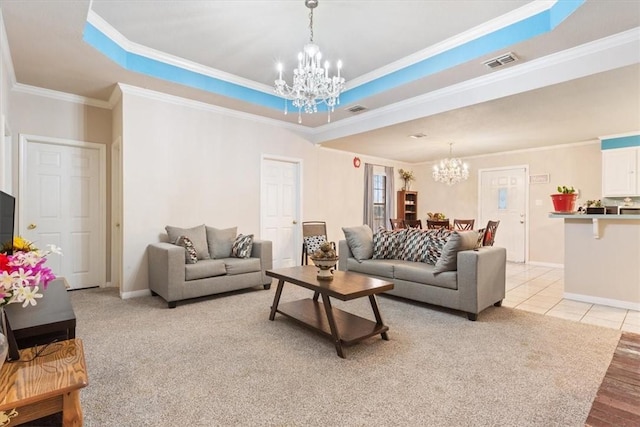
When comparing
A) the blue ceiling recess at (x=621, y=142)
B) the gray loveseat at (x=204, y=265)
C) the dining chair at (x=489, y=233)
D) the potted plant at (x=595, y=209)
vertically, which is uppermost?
the blue ceiling recess at (x=621, y=142)

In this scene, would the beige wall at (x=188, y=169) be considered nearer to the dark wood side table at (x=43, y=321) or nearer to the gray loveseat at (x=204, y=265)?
the gray loveseat at (x=204, y=265)

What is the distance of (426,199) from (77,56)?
24.4 ft

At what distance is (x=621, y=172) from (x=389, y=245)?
14.4 feet

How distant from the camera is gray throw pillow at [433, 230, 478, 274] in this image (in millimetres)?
3389

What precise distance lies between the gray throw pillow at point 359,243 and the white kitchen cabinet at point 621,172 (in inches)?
176

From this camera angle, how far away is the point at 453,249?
3.39m

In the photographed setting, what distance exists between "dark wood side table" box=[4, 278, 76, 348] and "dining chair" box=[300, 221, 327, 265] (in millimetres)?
3775

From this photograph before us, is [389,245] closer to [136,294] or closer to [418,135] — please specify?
[418,135]

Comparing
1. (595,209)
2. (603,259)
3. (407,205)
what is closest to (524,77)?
(595,209)

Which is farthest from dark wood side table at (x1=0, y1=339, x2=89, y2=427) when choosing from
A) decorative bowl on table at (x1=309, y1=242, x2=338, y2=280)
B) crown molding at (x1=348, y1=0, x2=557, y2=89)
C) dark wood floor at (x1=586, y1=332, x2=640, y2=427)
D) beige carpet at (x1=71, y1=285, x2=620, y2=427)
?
crown molding at (x1=348, y1=0, x2=557, y2=89)

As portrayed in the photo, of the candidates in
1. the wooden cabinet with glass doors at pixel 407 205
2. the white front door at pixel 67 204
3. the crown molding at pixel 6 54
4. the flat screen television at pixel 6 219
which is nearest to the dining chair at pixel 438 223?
the wooden cabinet with glass doors at pixel 407 205

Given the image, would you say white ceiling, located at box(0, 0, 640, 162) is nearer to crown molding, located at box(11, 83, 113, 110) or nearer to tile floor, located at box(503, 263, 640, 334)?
crown molding, located at box(11, 83, 113, 110)

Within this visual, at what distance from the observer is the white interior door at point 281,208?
5.45m

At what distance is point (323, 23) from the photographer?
3.02 meters
